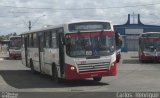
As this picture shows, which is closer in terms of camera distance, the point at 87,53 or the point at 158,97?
the point at 158,97

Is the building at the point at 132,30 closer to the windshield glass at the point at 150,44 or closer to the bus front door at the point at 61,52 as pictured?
the windshield glass at the point at 150,44

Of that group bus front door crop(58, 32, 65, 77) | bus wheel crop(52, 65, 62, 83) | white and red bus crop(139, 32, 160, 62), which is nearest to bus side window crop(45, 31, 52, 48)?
bus wheel crop(52, 65, 62, 83)

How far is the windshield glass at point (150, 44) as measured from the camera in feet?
141

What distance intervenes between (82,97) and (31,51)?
13.5 m

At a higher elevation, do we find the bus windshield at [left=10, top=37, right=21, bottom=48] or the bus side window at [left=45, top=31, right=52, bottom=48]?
the bus side window at [left=45, top=31, right=52, bottom=48]

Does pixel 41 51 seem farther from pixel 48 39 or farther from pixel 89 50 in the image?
pixel 89 50

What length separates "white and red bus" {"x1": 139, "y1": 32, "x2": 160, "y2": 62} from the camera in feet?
142

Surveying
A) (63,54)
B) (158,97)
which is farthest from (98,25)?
(158,97)

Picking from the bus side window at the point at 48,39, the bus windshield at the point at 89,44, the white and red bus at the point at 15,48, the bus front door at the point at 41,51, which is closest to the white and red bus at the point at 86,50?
the bus windshield at the point at 89,44

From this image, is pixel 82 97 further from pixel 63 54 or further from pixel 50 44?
pixel 50 44

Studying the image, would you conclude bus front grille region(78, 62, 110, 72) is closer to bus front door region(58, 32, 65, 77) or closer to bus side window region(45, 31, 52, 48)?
bus front door region(58, 32, 65, 77)

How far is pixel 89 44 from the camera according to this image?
2072 centimetres

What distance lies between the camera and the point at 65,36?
20.7 meters

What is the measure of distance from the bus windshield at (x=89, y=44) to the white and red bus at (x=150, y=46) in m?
22.8
